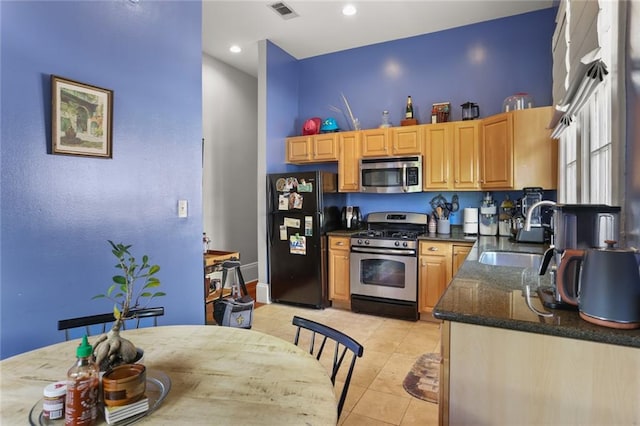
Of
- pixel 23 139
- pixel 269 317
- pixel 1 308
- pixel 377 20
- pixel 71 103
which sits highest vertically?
pixel 377 20

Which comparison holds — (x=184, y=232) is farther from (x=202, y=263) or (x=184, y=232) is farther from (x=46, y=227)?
(x=46, y=227)

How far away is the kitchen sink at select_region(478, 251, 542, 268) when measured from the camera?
2557mm

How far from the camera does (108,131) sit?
2.07 meters

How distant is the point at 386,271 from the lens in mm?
3789

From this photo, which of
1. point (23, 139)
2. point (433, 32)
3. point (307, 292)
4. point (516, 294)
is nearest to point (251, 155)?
point (307, 292)

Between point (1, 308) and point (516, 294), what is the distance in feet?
7.82

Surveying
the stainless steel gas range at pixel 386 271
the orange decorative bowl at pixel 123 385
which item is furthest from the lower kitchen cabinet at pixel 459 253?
the orange decorative bowl at pixel 123 385

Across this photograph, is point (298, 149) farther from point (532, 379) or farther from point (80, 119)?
point (532, 379)

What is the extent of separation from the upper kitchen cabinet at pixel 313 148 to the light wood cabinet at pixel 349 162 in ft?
0.30

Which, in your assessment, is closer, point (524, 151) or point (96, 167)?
point (96, 167)

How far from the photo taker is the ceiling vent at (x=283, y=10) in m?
3.54

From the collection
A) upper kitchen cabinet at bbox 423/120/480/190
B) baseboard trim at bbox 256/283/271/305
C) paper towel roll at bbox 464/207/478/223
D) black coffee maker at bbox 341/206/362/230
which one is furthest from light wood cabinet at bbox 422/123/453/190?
baseboard trim at bbox 256/283/271/305

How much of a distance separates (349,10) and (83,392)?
387 centimetres

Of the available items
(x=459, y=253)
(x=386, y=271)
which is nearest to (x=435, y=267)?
(x=459, y=253)
